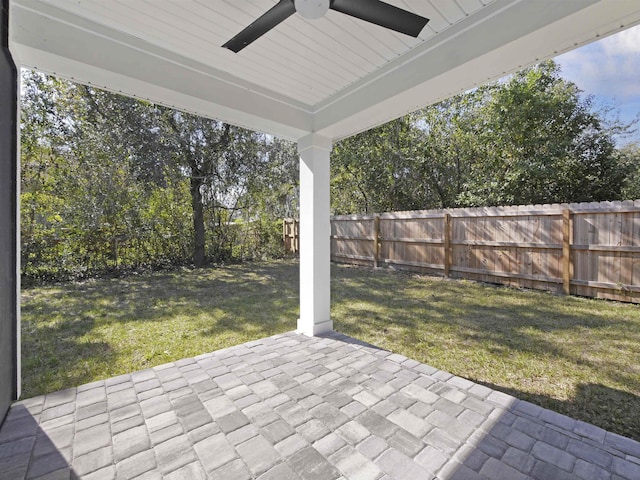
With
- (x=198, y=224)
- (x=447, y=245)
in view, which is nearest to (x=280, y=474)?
(x=447, y=245)

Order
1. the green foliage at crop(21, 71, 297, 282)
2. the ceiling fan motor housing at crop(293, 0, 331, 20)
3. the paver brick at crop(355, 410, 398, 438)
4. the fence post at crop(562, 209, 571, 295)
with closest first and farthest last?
the ceiling fan motor housing at crop(293, 0, 331, 20), the paver brick at crop(355, 410, 398, 438), the fence post at crop(562, 209, 571, 295), the green foliage at crop(21, 71, 297, 282)

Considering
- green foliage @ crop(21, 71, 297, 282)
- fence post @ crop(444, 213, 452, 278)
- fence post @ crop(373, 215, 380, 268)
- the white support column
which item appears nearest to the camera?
the white support column

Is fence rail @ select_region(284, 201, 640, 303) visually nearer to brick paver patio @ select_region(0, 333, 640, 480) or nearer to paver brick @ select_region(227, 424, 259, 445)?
brick paver patio @ select_region(0, 333, 640, 480)

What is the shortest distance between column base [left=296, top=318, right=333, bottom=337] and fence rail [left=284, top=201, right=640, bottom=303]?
4.28m

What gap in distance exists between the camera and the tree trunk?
786cm

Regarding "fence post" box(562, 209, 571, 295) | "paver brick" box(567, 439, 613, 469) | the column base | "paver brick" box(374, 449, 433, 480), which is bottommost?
"paver brick" box(567, 439, 613, 469)

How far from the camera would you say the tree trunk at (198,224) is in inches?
309

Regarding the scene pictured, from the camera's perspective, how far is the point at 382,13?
60.2 inches

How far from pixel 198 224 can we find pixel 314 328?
233 inches

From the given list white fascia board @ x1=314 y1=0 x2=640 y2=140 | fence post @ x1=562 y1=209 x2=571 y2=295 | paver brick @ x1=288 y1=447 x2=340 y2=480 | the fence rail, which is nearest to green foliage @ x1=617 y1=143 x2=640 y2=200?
the fence rail

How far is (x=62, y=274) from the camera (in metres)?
6.20

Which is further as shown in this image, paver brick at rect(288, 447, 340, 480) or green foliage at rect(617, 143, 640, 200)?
green foliage at rect(617, 143, 640, 200)

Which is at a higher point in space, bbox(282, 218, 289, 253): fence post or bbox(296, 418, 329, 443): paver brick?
bbox(282, 218, 289, 253): fence post

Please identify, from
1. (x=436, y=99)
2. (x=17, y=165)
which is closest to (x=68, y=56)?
(x=17, y=165)
